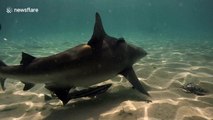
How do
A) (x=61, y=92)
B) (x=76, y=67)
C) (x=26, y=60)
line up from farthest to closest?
Answer: (x=26, y=60), (x=76, y=67), (x=61, y=92)

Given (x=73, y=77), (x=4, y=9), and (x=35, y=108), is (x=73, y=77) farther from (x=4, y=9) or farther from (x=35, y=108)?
(x=4, y=9)

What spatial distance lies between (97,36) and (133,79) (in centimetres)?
137

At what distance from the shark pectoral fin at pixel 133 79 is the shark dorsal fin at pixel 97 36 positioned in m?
1.01

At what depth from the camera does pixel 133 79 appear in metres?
5.16

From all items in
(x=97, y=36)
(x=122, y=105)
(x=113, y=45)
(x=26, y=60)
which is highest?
(x=97, y=36)

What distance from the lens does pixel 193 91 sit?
592cm

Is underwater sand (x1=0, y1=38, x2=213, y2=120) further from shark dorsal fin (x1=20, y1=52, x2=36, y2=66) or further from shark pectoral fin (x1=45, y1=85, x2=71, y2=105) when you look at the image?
shark dorsal fin (x1=20, y1=52, x2=36, y2=66)

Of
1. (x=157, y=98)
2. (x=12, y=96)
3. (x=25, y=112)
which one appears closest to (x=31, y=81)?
(x=25, y=112)

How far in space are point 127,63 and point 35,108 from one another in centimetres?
257

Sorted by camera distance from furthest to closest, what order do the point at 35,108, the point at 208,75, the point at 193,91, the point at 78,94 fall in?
the point at 208,75 → the point at 193,91 → the point at 35,108 → the point at 78,94

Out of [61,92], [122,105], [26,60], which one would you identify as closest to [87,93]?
[61,92]

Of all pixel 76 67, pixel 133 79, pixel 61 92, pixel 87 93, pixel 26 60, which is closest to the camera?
pixel 61 92

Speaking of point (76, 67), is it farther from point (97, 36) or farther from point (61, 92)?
point (97, 36)

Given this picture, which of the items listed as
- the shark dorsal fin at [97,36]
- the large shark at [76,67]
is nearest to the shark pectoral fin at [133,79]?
the large shark at [76,67]
